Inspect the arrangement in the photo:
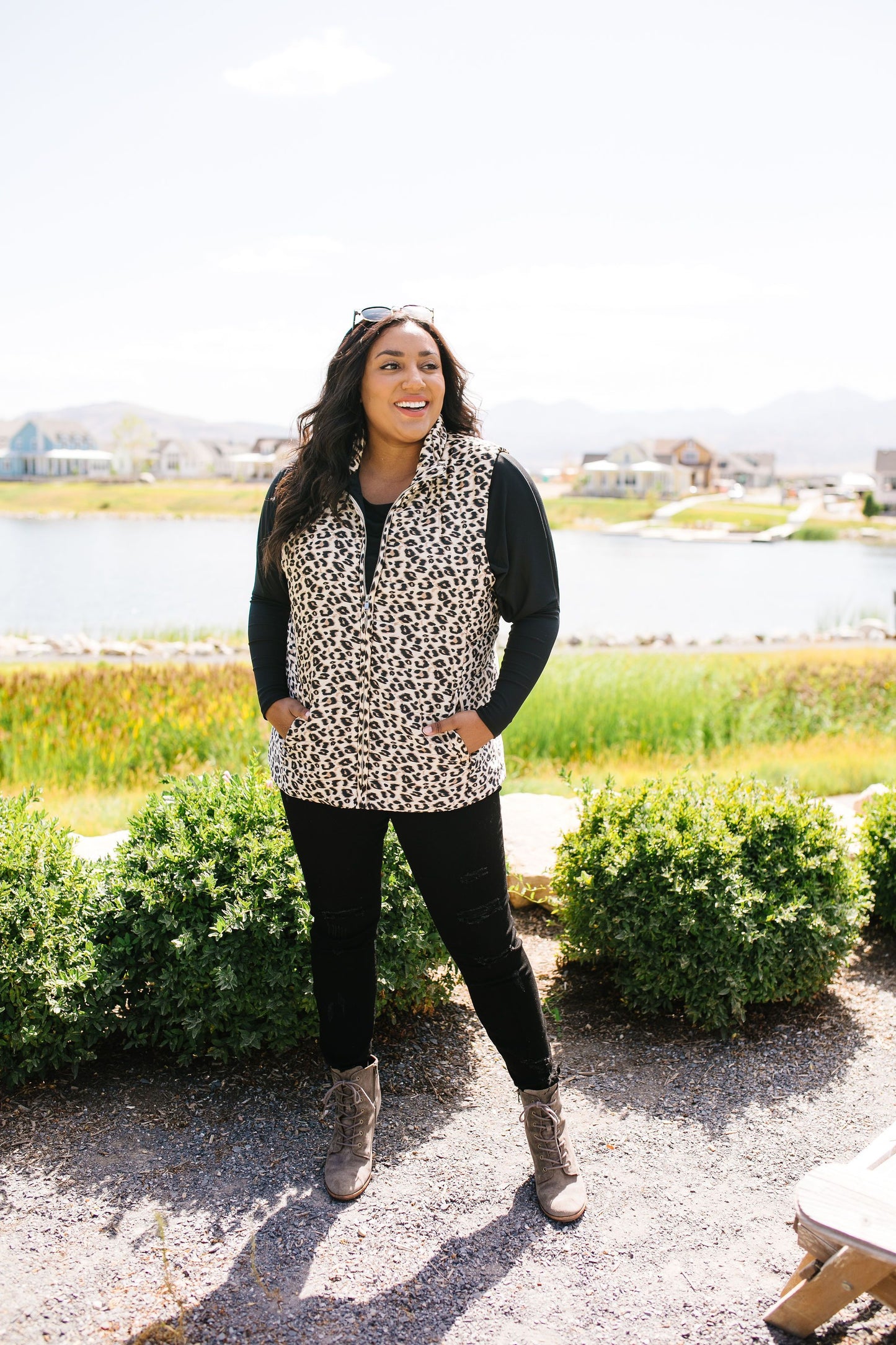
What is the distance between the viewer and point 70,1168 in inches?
96.9

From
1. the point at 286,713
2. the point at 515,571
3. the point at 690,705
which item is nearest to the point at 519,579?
the point at 515,571

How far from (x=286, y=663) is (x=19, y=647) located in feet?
44.4

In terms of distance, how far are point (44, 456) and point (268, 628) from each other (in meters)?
92.3

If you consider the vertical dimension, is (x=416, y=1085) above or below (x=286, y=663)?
below

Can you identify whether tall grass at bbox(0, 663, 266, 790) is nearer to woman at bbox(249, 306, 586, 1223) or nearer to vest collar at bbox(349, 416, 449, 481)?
woman at bbox(249, 306, 586, 1223)

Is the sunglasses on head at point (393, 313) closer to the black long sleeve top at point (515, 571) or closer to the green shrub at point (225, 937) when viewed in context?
the black long sleeve top at point (515, 571)

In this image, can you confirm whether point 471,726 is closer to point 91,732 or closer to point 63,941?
point 63,941

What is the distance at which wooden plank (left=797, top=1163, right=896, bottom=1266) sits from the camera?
72.7 inches

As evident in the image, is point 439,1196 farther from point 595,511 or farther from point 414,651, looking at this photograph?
point 595,511

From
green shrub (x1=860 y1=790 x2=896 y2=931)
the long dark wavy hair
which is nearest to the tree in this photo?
green shrub (x1=860 y1=790 x2=896 y2=931)

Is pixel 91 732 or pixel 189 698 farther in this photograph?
pixel 189 698

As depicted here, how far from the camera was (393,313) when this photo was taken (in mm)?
2283

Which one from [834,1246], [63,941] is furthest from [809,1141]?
[63,941]

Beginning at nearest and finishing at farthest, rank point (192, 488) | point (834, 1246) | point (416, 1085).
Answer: point (834, 1246) → point (416, 1085) → point (192, 488)
